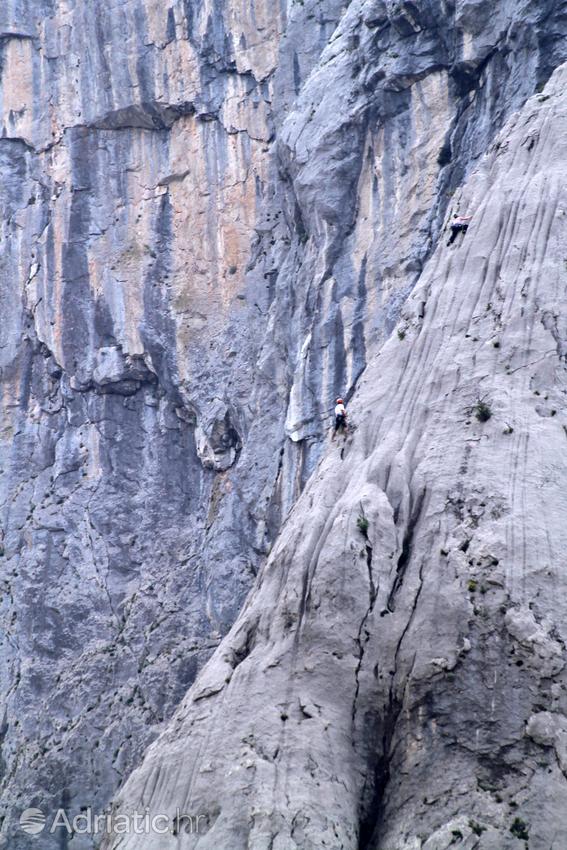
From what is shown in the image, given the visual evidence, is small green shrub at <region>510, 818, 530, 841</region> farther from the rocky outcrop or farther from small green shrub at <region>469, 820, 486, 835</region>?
small green shrub at <region>469, 820, 486, 835</region>

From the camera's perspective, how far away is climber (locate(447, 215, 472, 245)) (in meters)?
26.6

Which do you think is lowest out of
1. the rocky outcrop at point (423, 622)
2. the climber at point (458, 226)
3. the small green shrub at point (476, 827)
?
the small green shrub at point (476, 827)

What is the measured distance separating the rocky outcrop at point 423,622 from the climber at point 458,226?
804mm

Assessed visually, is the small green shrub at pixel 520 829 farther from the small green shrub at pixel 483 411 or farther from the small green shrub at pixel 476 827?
the small green shrub at pixel 483 411

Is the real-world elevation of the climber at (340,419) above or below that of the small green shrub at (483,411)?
below

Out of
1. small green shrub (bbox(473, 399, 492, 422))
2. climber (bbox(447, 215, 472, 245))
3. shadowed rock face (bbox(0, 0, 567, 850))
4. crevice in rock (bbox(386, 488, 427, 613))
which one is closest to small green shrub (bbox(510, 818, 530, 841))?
shadowed rock face (bbox(0, 0, 567, 850))

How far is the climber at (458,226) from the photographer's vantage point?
2659 centimetres

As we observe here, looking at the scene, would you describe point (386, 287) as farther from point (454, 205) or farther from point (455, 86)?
point (455, 86)

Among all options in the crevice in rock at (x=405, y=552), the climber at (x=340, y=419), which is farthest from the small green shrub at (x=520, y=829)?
the climber at (x=340, y=419)

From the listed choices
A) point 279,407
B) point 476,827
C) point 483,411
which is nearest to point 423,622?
point 476,827

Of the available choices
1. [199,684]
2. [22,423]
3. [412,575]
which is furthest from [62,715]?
[412,575]

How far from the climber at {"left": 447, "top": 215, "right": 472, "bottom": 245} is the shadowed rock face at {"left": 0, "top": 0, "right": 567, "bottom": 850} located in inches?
20.5

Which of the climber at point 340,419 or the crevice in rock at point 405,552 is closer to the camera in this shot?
the crevice in rock at point 405,552

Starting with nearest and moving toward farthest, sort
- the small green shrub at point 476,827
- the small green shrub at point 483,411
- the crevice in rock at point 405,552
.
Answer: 1. the small green shrub at point 476,827
2. the crevice in rock at point 405,552
3. the small green shrub at point 483,411
